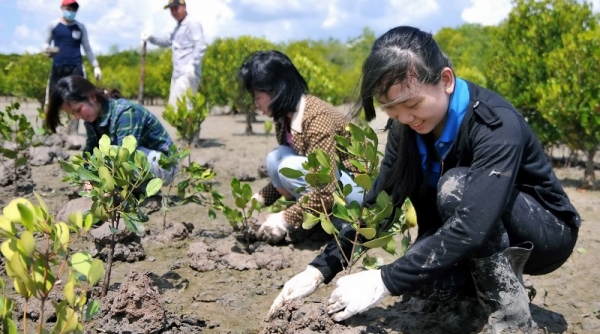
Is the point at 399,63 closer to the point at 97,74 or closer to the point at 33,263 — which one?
the point at 33,263

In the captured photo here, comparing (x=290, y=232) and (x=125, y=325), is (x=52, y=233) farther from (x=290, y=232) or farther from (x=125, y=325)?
(x=290, y=232)

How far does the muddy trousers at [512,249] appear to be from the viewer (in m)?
1.88

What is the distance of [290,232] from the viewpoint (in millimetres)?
3219

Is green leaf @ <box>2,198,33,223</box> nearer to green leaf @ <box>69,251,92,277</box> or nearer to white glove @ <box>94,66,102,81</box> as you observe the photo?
green leaf @ <box>69,251,92,277</box>

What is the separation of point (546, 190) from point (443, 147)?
1.31 ft

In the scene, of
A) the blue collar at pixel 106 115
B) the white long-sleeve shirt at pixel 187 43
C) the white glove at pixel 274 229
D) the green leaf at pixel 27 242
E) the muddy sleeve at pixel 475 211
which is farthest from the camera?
the white long-sleeve shirt at pixel 187 43

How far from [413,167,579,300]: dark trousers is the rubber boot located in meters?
0.04

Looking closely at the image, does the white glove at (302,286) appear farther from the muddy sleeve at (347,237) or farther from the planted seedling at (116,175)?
the planted seedling at (116,175)

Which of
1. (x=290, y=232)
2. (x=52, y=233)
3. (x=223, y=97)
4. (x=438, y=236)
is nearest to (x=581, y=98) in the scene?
(x=290, y=232)

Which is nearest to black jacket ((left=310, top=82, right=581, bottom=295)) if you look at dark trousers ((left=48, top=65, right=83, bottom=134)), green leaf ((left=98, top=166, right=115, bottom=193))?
green leaf ((left=98, top=166, right=115, bottom=193))

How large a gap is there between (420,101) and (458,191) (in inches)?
12.9

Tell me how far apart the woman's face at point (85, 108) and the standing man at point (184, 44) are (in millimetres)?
3219

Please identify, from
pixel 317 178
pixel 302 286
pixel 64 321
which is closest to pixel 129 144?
pixel 317 178

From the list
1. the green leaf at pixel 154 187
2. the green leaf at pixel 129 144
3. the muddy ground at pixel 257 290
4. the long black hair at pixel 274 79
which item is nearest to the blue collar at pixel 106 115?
the muddy ground at pixel 257 290
